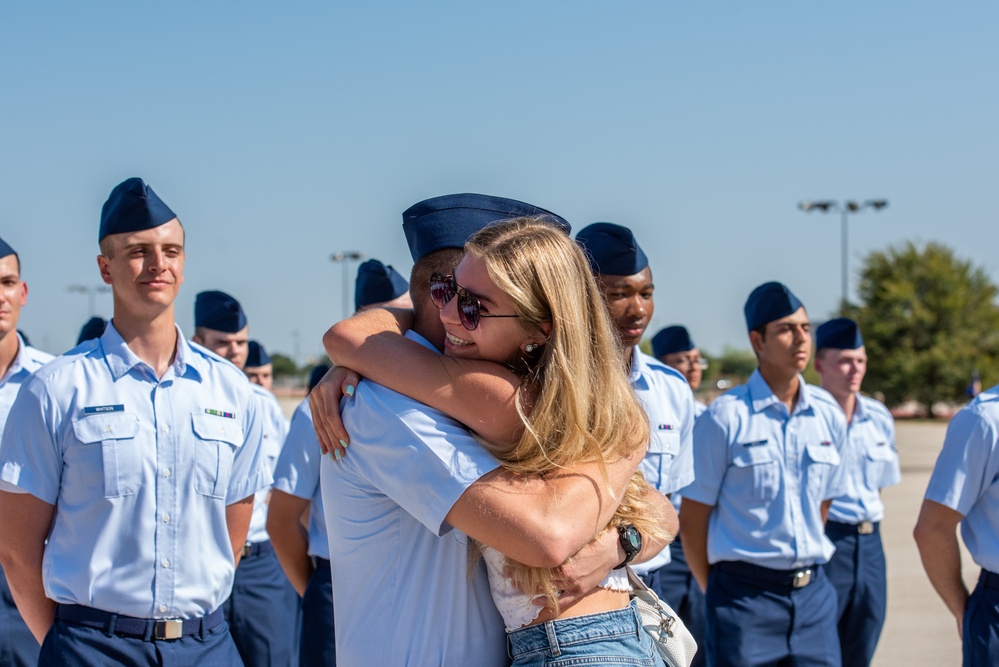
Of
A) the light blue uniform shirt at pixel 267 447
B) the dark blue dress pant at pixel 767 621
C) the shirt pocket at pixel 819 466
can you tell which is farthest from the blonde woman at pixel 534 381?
the shirt pocket at pixel 819 466

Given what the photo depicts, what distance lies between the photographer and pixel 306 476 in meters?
5.20

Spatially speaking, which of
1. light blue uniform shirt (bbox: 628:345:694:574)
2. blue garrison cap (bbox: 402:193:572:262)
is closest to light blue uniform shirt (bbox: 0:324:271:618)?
blue garrison cap (bbox: 402:193:572:262)

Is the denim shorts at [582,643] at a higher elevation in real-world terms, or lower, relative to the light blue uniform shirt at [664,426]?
higher

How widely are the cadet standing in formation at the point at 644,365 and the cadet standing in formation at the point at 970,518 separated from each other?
41.6 inches

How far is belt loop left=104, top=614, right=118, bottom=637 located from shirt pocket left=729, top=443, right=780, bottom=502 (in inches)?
124

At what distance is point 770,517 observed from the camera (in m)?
5.22

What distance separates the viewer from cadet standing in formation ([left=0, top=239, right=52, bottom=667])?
466cm

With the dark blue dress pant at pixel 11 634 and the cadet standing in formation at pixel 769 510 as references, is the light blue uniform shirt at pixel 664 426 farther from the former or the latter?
the dark blue dress pant at pixel 11 634

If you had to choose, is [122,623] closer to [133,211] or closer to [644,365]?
[133,211]

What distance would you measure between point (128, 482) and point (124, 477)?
0.02 meters

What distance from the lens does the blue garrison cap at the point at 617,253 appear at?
4543 millimetres

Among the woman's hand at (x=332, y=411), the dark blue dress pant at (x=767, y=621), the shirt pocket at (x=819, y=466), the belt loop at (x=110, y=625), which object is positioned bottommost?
the dark blue dress pant at (x=767, y=621)

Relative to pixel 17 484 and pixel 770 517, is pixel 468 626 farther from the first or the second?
pixel 770 517

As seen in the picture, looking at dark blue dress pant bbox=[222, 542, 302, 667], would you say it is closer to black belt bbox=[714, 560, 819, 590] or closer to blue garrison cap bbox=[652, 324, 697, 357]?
black belt bbox=[714, 560, 819, 590]
